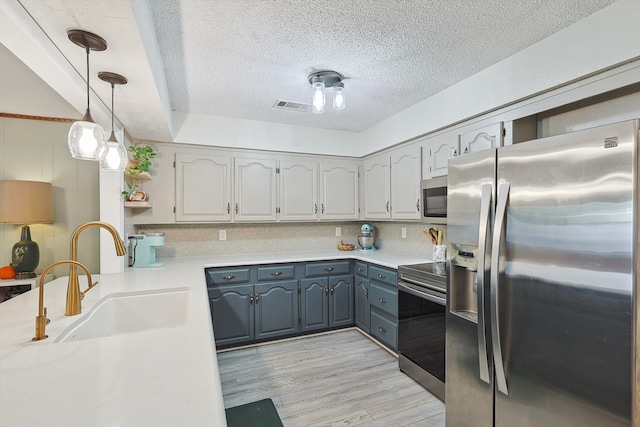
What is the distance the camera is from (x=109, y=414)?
0.69 metres

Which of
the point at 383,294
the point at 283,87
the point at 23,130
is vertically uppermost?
the point at 283,87

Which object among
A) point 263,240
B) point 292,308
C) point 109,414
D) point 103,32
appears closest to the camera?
point 109,414

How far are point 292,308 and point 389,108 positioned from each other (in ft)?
7.47

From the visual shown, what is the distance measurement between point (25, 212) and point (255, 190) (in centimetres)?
191

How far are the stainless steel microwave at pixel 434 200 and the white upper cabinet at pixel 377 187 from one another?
665mm

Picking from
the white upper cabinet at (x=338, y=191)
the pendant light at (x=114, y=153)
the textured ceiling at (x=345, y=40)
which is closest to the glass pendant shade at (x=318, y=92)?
the textured ceiling at (x=345, y=40)

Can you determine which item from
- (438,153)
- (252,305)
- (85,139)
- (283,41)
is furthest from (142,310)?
(438,153)

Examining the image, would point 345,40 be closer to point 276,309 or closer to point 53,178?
point 276,309

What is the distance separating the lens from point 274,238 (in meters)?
3.82

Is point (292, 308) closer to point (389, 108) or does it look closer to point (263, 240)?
point (263, 240)

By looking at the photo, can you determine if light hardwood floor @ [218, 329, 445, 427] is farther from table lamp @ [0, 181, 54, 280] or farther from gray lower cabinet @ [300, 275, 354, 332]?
table lamp @ [0, 181, 54, 280]

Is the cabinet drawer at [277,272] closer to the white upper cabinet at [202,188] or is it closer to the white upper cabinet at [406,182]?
the white upper cabinet at [202,188]

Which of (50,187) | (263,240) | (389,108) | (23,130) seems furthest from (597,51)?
(23,130)

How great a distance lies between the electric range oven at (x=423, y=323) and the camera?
7.09 feet
